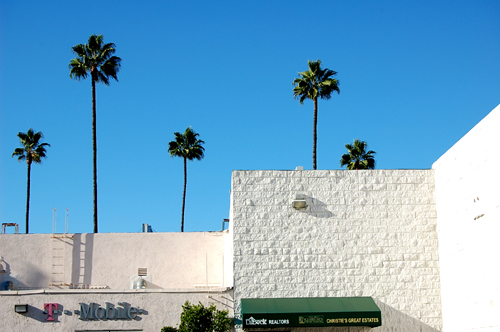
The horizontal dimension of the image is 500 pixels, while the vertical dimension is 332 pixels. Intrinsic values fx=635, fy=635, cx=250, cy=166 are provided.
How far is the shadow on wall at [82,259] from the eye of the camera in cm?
2614

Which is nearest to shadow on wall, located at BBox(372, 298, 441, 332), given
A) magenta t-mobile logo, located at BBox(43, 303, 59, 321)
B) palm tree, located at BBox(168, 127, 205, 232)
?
magenta t-mobile logo, located at BBox(43, 303, 59, 321)

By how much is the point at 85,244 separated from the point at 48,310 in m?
5.35

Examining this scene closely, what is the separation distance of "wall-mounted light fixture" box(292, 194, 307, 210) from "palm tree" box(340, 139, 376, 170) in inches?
1122

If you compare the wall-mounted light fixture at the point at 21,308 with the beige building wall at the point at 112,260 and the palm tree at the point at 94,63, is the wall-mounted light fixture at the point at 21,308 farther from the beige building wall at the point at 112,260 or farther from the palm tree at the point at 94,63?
the palm tree at the point at 94,63

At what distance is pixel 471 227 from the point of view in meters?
18.9

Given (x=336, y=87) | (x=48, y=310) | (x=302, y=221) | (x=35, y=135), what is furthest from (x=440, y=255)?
(x=35, y=135)

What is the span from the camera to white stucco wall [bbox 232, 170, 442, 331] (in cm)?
2138

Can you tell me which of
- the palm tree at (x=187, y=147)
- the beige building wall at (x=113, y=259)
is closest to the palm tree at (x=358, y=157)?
the palm tree at (x=187, y=147)

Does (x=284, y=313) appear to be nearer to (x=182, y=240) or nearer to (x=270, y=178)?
(x=270, y=178)

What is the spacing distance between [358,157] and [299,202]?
1151 inches

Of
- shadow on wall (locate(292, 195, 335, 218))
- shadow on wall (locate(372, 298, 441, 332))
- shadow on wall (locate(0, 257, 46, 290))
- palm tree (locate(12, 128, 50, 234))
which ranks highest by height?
palm tree (locate(12, 128, 50, 234))

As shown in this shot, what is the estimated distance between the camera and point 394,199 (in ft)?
72.2

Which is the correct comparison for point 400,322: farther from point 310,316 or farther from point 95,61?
point 95,61

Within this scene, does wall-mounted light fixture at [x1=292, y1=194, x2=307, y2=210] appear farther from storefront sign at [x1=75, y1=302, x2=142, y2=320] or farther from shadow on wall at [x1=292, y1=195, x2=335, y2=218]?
storefront sign at [x1=75, y1=302, x2=142, y2=320]
